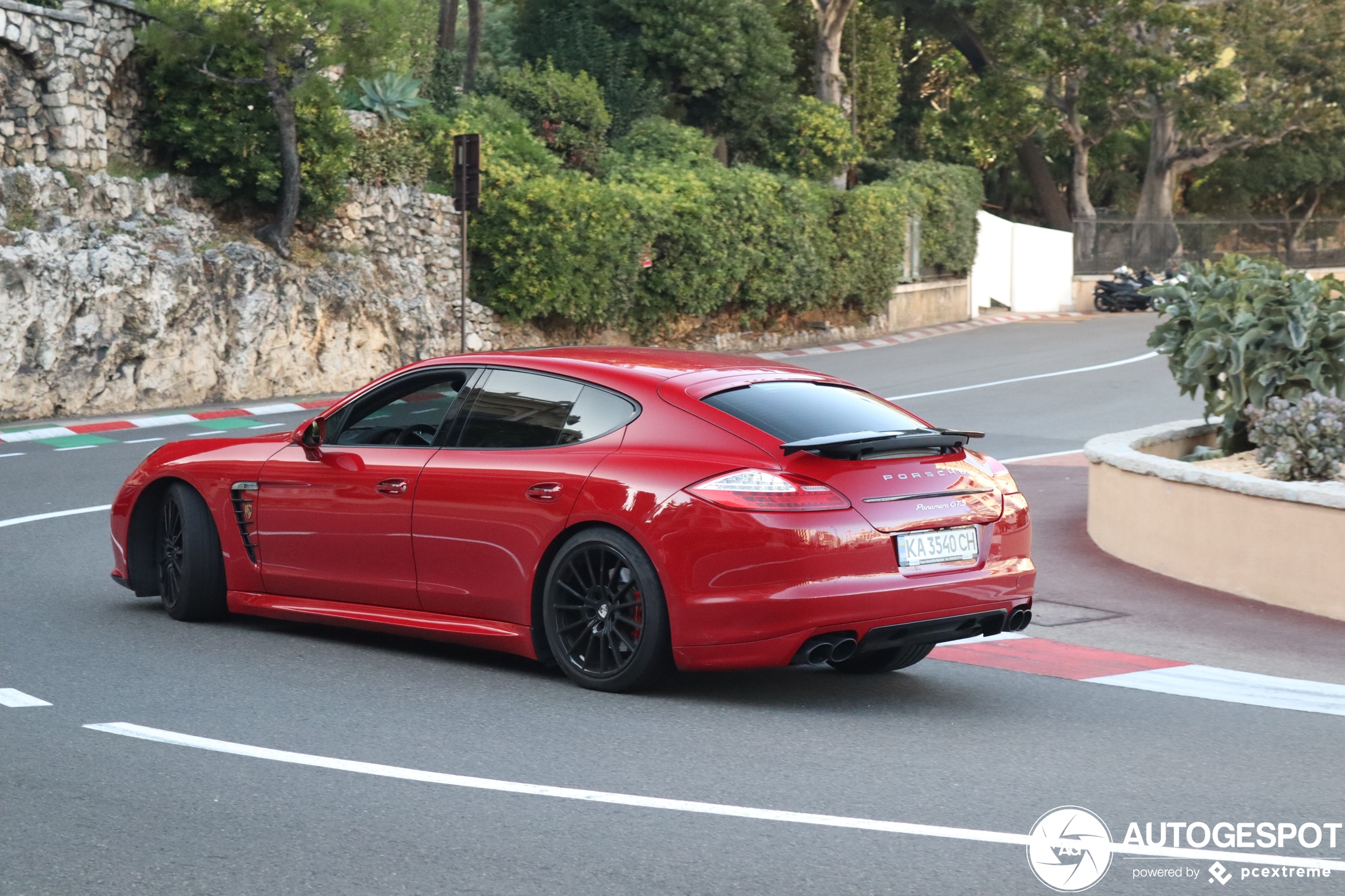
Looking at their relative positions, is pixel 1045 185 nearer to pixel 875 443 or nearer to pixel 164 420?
pixel 164 420

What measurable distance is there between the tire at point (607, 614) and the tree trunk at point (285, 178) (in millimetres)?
17116

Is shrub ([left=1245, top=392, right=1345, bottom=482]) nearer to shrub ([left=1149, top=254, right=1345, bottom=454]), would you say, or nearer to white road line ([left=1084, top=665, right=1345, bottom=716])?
shrub ([left=1149, top=254, right=1345, bottom=454])

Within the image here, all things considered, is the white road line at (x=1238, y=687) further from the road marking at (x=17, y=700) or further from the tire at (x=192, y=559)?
the road marking at (x=17, y=700)

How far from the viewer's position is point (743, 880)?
14.7 ft

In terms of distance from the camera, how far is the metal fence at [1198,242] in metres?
48.2

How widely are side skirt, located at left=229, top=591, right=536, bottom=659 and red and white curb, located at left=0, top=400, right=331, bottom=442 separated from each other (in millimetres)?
11224

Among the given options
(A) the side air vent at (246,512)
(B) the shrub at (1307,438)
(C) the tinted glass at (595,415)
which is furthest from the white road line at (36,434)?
(B) the shrub at (1307,438)

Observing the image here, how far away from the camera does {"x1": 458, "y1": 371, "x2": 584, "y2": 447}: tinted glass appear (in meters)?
6.98

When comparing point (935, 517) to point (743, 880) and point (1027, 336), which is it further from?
point (1027, 336)

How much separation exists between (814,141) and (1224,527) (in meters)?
28.9

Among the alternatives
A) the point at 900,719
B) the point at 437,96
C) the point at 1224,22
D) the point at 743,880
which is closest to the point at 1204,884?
the point at 743,880

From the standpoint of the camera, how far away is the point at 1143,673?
7793mm

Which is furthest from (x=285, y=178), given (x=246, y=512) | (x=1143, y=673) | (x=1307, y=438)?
(x=1143, y=673)

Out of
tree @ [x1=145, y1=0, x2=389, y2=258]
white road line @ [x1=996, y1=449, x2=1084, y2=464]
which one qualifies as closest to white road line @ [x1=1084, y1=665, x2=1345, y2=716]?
white road line @ [x1=996, y1=449, x2=1084, y2=464]
